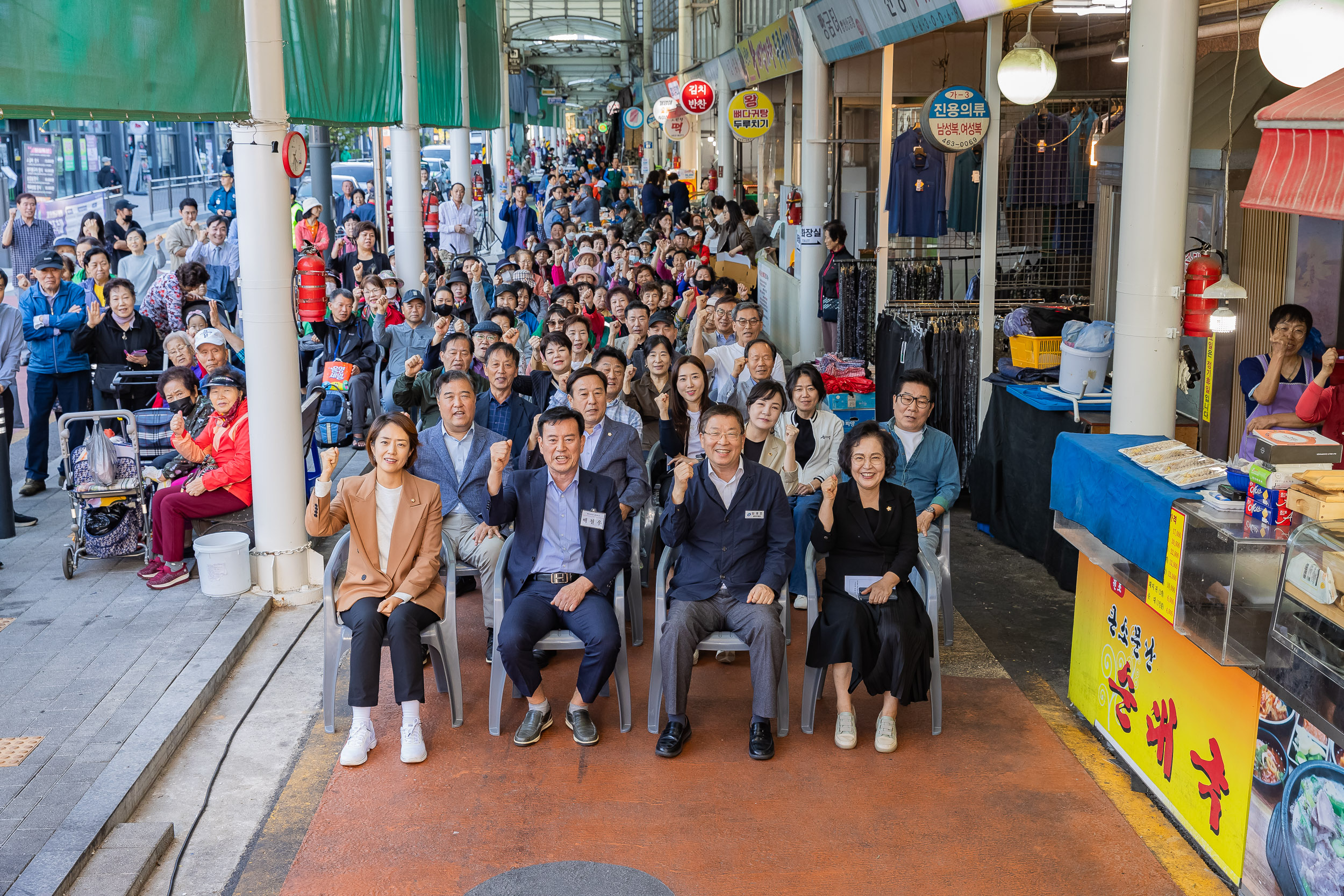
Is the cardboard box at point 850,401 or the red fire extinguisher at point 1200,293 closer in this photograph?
the red fire extinguisher at point 1200,293

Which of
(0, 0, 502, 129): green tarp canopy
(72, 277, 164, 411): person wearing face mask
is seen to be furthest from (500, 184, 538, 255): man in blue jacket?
(72, 277, 164, 411): person wearing face mask

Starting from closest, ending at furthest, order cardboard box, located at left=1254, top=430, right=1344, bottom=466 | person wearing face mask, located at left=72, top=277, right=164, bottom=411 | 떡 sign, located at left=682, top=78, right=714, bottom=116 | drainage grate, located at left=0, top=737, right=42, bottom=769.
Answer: cardboard box, located at left=1254, top=430, right=1344, bottom=466 < drainage grate, located at left=0, top=737, right=42, bottom=769 < person wearing face mask, located at left=72, top=277, right=164, bottom=411 < 떡 sign, located at left=682, top=78, right=714, bottom=116

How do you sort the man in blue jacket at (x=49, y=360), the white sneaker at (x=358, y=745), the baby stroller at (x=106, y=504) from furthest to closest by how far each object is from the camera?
the man in blue jacket at (x=49, y=360) → the baby stroller at (x=106, y=504) → the white sneaker at (x=358, y=745)

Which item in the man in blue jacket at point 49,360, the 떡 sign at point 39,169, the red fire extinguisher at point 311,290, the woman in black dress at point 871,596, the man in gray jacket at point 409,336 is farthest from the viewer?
the 떡 sign at point 39,169

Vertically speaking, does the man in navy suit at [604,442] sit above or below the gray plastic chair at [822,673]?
above

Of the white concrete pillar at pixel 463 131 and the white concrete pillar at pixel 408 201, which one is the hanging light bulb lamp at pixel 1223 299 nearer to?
the white concrete pillar at pixel 408 201

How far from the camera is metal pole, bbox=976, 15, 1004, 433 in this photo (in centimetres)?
816

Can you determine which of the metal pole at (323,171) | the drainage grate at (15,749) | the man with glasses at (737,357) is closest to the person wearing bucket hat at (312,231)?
the metal pole at (323,171)

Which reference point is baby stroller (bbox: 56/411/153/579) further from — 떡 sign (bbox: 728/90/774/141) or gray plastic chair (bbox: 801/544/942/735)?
떡 sign (bbox: 728/90/774/141)

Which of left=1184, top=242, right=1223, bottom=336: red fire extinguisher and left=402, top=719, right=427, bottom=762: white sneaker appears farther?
left=1184, top=242, right=1223, bottom=336: red fire extinguisher

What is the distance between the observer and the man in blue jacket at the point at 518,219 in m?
18.3

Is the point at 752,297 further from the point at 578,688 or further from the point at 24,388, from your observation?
the point at 578,688

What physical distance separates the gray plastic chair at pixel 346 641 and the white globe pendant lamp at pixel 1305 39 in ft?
12.8

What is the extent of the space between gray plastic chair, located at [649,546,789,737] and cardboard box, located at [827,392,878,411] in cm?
387
